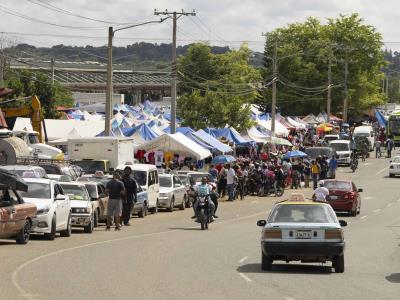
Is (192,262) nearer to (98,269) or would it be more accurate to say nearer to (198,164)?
(98,269)

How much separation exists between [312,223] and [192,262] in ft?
9.02

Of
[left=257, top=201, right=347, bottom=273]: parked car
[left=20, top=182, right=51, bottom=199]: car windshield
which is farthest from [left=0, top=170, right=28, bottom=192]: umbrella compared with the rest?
[left=257, top=201, right=347, bottom=273]: parked car

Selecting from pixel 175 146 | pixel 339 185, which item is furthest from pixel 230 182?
pixel 339 185

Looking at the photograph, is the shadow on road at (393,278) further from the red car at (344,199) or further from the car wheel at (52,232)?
the red car at (344,199)

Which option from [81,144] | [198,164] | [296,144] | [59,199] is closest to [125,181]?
[59,199]

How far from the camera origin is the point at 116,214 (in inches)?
1296

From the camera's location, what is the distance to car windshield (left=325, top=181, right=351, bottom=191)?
43531 millimetres

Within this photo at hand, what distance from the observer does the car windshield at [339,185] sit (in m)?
43.5

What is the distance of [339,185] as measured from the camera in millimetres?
44000

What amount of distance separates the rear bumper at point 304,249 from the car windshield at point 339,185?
22.7 m

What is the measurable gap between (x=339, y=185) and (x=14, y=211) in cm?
2185

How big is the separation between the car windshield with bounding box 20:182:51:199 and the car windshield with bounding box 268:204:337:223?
8246 mm

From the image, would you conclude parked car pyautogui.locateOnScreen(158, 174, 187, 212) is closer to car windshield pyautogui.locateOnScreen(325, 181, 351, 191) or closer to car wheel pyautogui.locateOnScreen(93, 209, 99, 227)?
car windshield pyautogui.locateOnScreen(325, 181, 351, 191)

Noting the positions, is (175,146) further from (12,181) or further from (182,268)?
(182,268)
